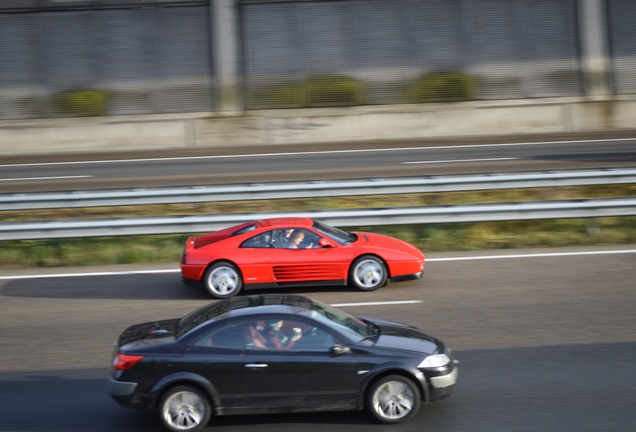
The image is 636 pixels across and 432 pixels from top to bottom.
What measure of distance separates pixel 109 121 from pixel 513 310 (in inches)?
917

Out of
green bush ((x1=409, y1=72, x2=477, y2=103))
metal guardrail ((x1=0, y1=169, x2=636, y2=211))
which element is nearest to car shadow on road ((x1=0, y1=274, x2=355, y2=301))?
metal guardrail ((x1=0, y1=169, x2=636, y2=211))

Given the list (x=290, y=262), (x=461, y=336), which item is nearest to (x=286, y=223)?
(x=290, y=262)

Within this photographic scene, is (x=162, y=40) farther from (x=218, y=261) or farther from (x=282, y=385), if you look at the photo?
(x=282, y=385)

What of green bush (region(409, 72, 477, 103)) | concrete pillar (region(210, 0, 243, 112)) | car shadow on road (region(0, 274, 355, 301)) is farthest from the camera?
green bush (region(409, 72, 477, 103))

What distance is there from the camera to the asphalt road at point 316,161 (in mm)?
20109

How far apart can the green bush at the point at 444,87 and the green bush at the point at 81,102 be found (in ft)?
41.0

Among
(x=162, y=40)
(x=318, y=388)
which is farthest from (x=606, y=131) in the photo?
(x=318, y=388)

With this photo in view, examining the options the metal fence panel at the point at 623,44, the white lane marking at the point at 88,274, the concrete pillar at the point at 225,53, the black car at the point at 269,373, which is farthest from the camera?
the metal fence panel at the point at 623,44

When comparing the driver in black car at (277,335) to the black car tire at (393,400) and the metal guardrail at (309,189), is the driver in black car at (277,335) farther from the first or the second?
the metal guardrail at (309,189)

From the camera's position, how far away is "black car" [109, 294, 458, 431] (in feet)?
22.1

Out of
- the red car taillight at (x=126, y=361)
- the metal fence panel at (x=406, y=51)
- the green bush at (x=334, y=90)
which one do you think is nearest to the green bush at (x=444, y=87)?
the metal fence panel at (x=406, y=51)

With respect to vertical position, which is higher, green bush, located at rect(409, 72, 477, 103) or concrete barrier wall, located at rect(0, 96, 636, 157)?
green bush, located at rect(409, 72, 477, 103)

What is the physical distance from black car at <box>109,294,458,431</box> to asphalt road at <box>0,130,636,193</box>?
12600 mm

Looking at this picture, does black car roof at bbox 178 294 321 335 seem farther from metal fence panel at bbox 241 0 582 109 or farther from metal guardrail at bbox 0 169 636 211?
metal fence panel at bbox 241 0 582 109
